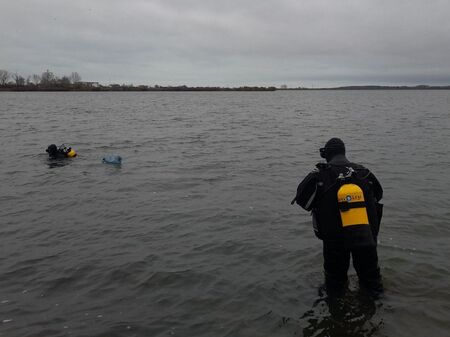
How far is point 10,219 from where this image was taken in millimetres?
10898

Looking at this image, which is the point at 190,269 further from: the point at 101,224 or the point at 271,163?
the point at 271,163

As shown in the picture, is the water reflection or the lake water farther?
the lake water

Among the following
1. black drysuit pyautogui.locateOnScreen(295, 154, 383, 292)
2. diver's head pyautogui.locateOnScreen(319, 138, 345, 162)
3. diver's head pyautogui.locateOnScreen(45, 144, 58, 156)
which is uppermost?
diver's head pyautogui.locateOnScreen(319, 138, 345, 162)

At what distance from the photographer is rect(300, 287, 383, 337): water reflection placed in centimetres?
588

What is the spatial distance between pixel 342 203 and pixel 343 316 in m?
1.69

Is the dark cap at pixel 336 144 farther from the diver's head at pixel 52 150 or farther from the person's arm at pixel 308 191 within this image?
the diver's head at pixel 52 150

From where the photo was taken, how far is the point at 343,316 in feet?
20.3

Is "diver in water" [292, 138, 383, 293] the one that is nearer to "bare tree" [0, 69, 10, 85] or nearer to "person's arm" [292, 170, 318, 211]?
"person's arm" [292, 170, 318, 211]

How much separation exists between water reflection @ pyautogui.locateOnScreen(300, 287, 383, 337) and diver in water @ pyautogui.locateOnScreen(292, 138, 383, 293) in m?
0.79

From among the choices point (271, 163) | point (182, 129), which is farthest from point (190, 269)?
point (182, 129)

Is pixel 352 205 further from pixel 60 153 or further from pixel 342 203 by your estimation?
pixel 60 153

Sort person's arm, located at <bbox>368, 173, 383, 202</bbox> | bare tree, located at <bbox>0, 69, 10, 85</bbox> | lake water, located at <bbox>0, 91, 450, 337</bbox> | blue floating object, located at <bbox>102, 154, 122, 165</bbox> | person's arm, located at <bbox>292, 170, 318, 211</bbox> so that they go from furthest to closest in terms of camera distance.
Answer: bare tree, located at <bbox>0, 69, 10, 85</bbox> < blue floating object, located at <bbox>102, 154, 122, 165</bbox> < lake water, located at <bbox>0, 91, 450, 337</bbox> < person's arm, located at <bbox>368, 173, 383, 202</bbox> < person's arm, located at <bbox>292, 170, 318, 211</bbox>

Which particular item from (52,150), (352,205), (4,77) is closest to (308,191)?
(352,205)

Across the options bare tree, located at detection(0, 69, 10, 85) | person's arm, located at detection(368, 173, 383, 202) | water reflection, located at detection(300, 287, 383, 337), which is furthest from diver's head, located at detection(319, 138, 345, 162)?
bare tree, located at detection(0, 69, 10, 85)
